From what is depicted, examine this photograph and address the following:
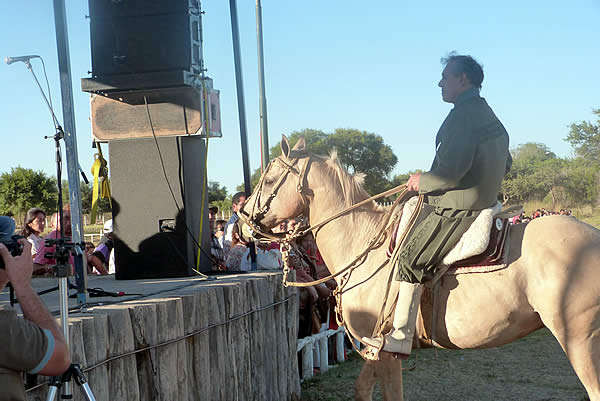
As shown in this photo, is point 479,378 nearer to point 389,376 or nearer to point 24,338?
point 389,376

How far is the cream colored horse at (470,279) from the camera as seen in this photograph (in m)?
4.56

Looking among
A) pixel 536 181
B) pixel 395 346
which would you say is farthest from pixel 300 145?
pixel 536 181

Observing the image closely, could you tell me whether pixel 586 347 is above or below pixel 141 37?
below

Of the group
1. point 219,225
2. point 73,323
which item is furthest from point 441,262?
point 219,225

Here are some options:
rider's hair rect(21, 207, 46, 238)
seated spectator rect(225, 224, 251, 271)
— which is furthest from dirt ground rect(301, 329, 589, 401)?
rider's hair rect(21, 207, 46, 238)

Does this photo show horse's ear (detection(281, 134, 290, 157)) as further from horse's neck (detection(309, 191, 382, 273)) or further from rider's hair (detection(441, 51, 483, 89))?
rider's hair (detection(441, 51, 483, 89))

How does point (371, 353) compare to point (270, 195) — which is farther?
point (270, 195)

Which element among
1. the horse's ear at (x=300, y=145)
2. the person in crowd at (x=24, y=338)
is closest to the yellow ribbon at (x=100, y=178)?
the horse's ear at (x=300, y=145)

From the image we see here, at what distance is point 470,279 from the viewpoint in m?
4.95

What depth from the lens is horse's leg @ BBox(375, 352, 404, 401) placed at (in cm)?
532

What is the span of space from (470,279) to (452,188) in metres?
0.66

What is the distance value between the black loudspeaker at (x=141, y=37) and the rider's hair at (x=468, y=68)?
321 cm

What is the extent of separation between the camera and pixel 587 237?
4.66 meters

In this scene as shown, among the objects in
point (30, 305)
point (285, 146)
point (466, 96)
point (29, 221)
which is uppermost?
point (466, 96)
